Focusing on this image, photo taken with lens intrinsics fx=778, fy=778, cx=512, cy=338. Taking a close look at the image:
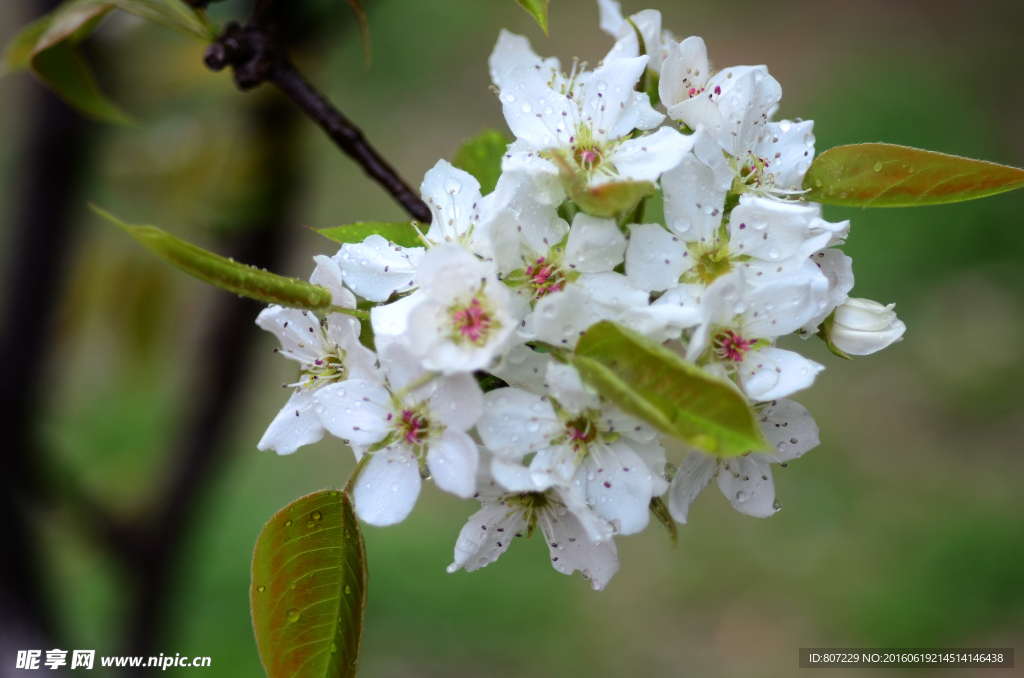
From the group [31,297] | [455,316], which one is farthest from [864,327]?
[31,297]

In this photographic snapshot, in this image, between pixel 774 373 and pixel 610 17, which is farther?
pixel 610 17

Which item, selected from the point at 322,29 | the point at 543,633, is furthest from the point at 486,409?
the point at 543,633

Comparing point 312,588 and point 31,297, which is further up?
point 31,297

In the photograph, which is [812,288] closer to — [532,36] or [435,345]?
[435,345]

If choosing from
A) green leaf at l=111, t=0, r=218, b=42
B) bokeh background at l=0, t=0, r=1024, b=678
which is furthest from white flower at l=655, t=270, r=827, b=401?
bokeh background at l=0, t=0, r=1024, b=678

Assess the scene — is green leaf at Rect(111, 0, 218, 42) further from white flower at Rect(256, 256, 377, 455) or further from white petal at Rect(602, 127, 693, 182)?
white petal at Rect(602, 127, 693, 182)

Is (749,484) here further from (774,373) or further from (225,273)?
(225,273)
